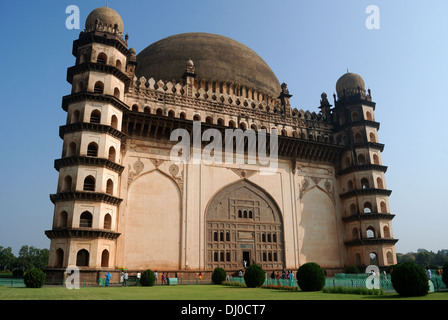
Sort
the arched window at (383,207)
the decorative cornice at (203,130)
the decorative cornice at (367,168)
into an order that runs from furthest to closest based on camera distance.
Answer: the decorative cornice at (367,168)
the arched window at (383,207)
the decorative cornice at (203,130)

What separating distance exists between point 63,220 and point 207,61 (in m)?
17.5

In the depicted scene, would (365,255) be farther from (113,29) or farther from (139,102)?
(113,29)

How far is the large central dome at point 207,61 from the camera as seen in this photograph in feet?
97.5

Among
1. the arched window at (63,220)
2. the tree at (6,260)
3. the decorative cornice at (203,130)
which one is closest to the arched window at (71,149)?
the arched window at (63,220)

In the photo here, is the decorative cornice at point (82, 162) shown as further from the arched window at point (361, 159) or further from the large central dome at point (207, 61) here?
the arched window at point (361, 159)

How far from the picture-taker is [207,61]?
99.7 ft

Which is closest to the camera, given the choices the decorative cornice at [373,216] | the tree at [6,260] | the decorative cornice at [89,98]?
the decorative cornice at [89,98]

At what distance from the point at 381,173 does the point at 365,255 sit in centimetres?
624

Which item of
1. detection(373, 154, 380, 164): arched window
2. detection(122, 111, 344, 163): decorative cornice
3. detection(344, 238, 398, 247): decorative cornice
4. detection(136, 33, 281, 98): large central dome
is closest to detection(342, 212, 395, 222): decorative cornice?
detection(344, 238, 398, 247): decorative cornice

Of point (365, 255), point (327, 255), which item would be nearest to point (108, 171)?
point (327, 255)

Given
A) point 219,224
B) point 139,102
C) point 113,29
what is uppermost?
point 113,29

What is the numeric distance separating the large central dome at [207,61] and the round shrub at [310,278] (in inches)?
749

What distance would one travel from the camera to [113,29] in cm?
2316
